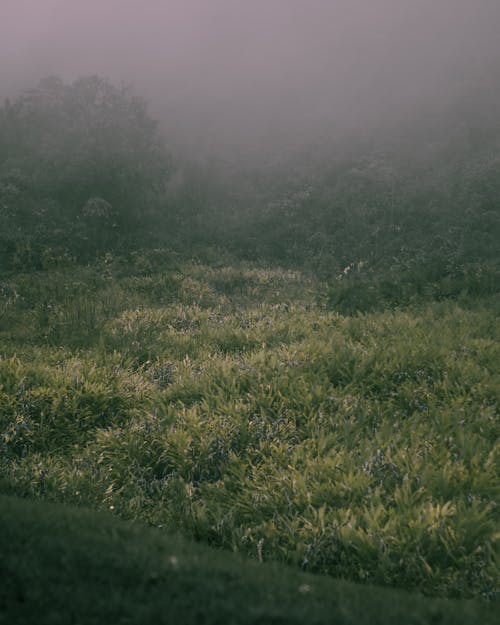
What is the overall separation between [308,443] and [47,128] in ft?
66.7

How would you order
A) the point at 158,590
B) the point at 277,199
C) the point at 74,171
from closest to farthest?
1. the point at 158,590
2. the point at 74,171
3. the point at 277,199

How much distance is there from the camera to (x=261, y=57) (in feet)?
129

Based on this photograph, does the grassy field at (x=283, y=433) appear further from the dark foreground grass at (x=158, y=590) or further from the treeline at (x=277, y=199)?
the treeline at (x=277, y=199)

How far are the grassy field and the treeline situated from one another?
3.17 meters

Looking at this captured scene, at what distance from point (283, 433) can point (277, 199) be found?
16.7 metres

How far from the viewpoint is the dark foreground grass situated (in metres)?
1.91

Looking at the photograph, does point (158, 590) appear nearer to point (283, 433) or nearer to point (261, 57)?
point (283, 433)

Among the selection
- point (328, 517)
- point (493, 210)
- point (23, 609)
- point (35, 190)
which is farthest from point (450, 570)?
point (35, 190)

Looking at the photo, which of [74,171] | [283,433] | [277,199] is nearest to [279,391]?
[283,433]

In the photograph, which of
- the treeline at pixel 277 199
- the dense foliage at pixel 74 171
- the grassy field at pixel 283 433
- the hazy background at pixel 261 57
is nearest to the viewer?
the grassy field at pixel 283 433

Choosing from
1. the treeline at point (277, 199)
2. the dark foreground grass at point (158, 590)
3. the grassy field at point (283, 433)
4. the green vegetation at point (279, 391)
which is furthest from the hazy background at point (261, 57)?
the dark foreground grass at point (158, 590)

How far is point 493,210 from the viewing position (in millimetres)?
14047

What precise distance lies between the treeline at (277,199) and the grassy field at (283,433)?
3.17 m

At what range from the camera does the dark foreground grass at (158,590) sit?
6.28 ft
